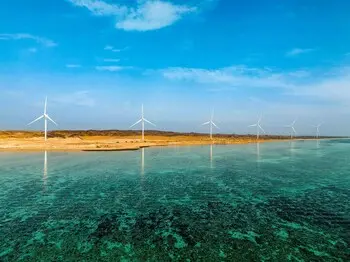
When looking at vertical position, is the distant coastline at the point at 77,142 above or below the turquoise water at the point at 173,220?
above

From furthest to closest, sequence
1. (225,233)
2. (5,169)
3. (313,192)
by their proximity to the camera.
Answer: (5,169)
(313,192)
(225,233)

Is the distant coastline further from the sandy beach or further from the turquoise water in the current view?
the turquoise water

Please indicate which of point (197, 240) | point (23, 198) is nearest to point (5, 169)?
point (23, 198)

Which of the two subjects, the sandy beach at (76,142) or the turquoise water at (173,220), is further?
the sandy beach at (76,142)

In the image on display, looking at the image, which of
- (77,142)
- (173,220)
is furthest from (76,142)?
(173,220)

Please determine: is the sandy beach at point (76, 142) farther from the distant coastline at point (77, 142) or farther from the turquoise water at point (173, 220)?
the turquoise water at point (173, 220)

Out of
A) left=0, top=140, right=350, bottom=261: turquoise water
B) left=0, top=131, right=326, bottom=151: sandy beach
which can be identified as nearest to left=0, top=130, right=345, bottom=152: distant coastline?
left=0, top=131, right=326, bottom=151: sandy beach

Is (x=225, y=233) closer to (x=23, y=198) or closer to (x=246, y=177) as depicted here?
(x=23, y=198)

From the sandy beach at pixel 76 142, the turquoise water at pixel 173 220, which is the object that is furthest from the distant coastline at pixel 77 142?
the turquoise water at pixel 173 220

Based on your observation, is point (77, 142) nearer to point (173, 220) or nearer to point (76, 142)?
point (76, 142)
